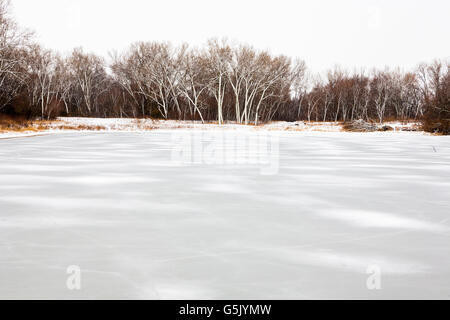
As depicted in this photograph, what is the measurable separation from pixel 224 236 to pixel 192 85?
4289cm

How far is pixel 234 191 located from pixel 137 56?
177 feet

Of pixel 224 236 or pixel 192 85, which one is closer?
pixel 224 236

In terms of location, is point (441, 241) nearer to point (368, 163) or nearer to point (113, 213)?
point (113, 213)

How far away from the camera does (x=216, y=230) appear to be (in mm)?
4000

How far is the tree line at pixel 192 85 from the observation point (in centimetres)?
3225

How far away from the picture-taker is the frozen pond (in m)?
2.71

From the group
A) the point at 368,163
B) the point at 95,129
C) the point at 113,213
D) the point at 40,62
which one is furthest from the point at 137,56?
the point at 113,213

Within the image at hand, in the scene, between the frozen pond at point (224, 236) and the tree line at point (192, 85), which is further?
the tree line at point (192, 85)

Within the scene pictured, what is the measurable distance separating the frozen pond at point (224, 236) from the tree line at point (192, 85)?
19523 millimetres

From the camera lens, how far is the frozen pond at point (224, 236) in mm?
2713

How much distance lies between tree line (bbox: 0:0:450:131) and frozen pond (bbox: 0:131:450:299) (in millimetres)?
19523

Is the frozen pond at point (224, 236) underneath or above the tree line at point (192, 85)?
underneath

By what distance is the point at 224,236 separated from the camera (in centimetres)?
381

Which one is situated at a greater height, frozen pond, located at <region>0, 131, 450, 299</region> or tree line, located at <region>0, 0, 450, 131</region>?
tree line, located at <region>0, 0, 450, 131</region>
